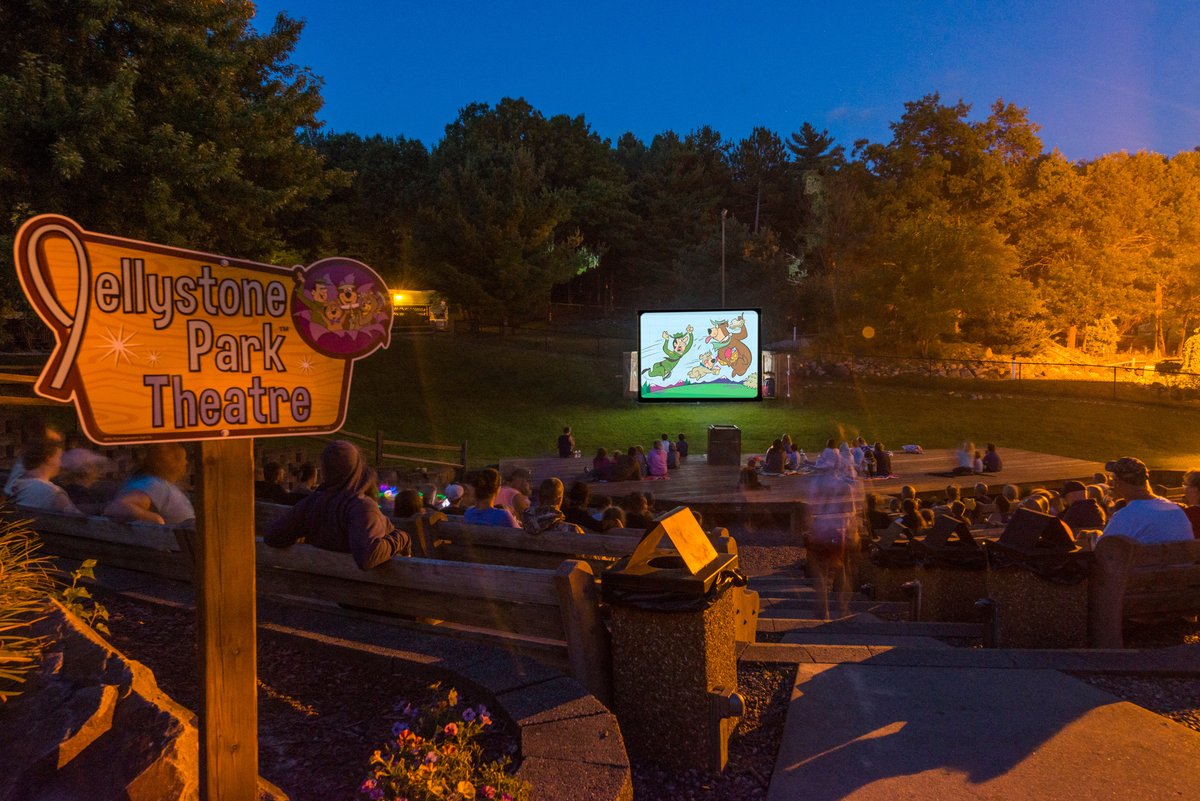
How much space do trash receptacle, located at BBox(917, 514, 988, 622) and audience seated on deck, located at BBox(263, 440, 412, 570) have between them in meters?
4.28

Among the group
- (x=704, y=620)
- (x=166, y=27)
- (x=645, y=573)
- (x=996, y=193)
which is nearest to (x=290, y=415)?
(x=645, y=573)

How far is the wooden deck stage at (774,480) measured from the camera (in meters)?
14.6

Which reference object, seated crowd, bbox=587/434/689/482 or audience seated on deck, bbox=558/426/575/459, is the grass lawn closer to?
audience seated on deck, bbox=558/426/575/459

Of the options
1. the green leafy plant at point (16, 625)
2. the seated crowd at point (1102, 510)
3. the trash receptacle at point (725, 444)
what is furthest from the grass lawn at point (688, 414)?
the green leafy plant at point (16, 625)

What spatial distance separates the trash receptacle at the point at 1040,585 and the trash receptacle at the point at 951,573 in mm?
809

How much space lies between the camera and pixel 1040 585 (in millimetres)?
5215

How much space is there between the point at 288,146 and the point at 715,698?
521 inches

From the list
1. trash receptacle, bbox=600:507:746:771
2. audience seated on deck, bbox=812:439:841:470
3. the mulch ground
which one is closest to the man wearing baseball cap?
trash receptacle, bbox=600:507:746:771

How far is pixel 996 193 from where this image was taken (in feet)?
117

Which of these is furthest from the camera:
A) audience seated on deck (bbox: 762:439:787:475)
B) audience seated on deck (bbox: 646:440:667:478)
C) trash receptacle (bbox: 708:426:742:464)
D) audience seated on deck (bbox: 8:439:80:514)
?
trash receptacle (bbox: 708:426:742:464)

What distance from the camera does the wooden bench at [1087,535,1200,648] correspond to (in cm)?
502

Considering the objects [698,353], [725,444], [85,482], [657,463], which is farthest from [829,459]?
[85,482]

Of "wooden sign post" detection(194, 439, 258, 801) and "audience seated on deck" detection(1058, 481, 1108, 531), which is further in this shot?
"audience seated on deck" detection(1058, 481, 1108, 531)

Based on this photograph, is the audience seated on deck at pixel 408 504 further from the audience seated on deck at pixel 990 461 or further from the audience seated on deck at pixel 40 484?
the audience seated on deck at pixel 990 461
